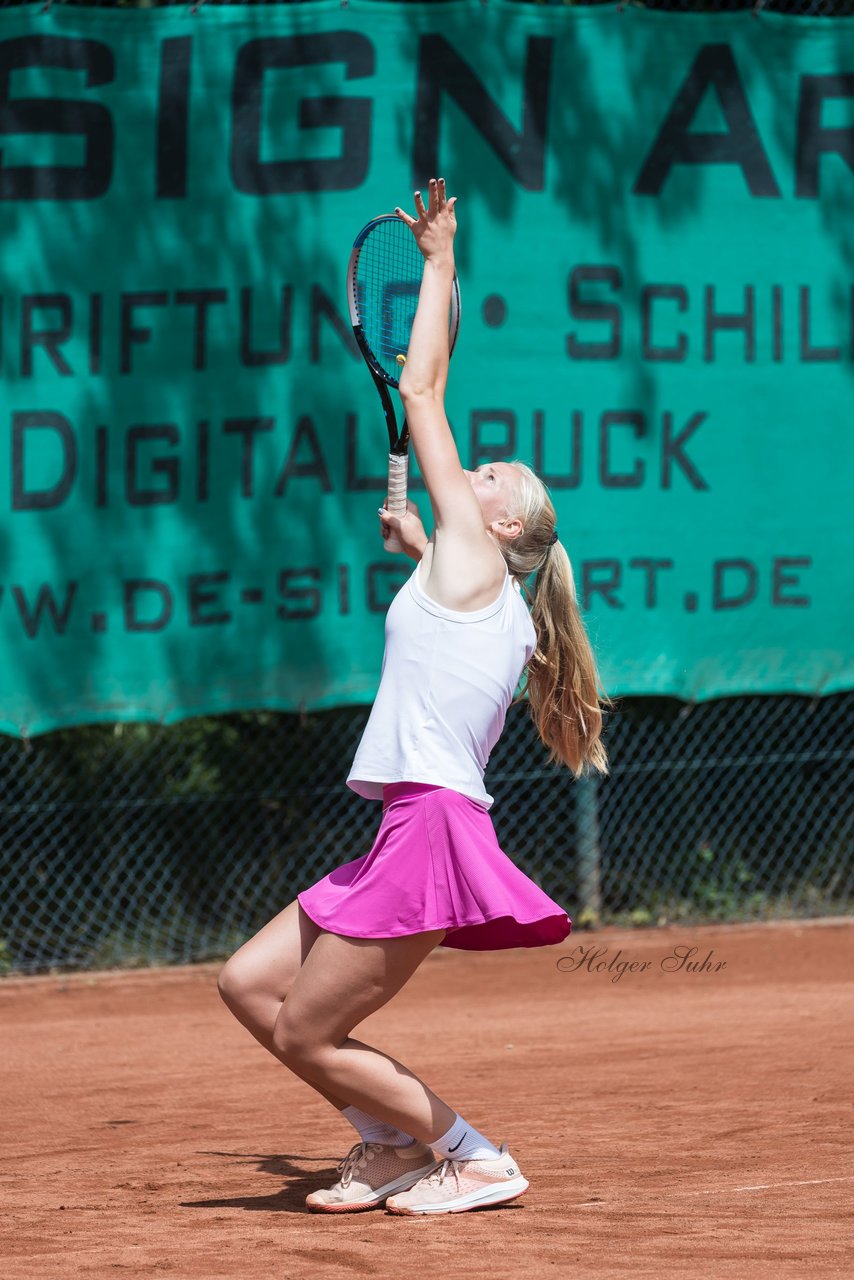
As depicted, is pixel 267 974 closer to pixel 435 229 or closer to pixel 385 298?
pixel 435 229

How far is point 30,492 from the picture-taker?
21.4 feet

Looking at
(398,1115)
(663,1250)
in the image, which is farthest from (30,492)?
(663,1250)

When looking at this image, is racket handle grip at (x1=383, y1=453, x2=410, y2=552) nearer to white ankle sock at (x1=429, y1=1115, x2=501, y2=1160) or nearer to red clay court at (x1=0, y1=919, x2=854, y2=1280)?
white ankle sock at (x1=429, y1=1115, x2=501, y2=1160)

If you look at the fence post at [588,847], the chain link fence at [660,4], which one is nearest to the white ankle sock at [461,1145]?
the fence post at [588,847]

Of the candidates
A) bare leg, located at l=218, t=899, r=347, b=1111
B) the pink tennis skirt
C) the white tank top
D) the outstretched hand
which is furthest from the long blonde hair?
bare leg, located at l=218, t=899, r=347, b=1111

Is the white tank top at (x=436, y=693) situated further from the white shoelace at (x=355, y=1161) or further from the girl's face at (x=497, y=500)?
the white shoelace at (x=355, y=1161)

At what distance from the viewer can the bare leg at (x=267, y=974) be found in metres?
3.46

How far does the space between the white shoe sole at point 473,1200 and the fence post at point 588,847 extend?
3.84 m

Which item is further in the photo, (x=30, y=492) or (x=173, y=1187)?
(x=30, y=492)

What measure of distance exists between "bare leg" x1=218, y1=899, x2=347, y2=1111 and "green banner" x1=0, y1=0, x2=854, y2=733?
320 centimetres

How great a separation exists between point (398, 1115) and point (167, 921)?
381cm

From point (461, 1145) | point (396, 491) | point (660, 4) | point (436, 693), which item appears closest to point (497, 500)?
point (396, 491)

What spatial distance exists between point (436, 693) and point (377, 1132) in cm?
96

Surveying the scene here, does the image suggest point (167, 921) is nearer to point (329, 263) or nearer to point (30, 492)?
point (30, 492)
